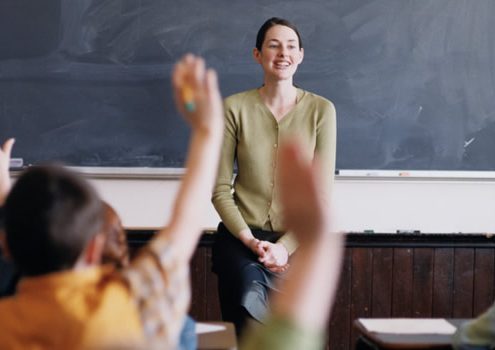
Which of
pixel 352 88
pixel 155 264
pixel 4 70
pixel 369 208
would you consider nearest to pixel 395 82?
pixel 352 88

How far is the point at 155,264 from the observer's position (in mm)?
1180

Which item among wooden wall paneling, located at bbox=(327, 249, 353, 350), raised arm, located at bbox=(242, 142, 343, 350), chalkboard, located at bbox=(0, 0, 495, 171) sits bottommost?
wooden wall paneling, located at bbox=(327, 249, 353, 350)

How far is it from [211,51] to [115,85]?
48 cm

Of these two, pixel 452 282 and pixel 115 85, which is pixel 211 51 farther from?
pixel 452 282

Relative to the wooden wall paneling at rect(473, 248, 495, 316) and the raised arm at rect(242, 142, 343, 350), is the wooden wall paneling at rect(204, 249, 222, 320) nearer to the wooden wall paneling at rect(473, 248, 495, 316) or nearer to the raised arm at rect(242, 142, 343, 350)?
the wooden wall paneling at rect(473, 248, 495, 316)

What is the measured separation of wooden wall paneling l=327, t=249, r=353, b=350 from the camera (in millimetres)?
3850

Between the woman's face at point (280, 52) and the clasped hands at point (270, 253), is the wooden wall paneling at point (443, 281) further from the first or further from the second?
the woman's face at point (280, 52)

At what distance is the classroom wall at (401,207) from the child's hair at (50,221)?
8.44 ft

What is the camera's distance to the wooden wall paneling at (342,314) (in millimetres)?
3850

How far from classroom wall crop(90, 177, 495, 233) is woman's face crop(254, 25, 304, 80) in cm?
82

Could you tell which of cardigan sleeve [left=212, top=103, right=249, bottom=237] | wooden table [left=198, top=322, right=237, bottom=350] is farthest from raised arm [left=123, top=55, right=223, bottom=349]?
cardigan sleeve [left=212, top=103, right=249, bottom=237]

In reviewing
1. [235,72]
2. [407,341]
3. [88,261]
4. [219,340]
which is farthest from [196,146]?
[235,72]

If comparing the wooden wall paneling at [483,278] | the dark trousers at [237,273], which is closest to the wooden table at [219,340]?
the dark trousers at [237,273]

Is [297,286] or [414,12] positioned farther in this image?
[414,12]
